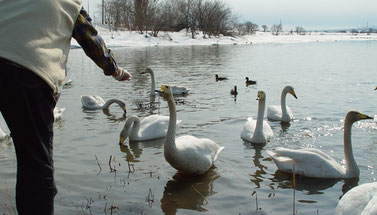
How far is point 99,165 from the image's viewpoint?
558 centimetres

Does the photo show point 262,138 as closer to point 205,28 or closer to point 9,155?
point 9,155

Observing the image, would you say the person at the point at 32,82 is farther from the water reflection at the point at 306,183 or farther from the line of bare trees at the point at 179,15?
the line of bare trees at the point at 179,15

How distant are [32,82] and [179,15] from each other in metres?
63.4

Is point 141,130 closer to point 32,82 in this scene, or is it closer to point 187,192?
point 187,192

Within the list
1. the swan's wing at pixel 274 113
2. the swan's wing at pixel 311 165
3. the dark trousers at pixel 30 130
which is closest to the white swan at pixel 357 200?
the swan's wing at pixel 311 165

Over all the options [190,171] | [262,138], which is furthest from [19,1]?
[262,138]

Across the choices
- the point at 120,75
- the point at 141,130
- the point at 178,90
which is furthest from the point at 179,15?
the point at 120,75

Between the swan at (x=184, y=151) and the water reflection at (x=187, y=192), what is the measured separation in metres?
0.13

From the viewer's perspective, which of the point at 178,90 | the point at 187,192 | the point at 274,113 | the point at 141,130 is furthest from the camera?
the point at 178,90

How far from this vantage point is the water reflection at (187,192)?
4473 mm

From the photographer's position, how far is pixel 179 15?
64000 mm

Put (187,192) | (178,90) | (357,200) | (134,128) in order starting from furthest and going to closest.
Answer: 1. (178,90)
2. (134,128)
3. (187,192)
4. (357,200)

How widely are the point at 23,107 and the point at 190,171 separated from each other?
3.35m

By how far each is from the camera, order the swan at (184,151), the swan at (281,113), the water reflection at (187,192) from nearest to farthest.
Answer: the water reflection at (187,192), the swan at (184,151), the swan at (281,113)
